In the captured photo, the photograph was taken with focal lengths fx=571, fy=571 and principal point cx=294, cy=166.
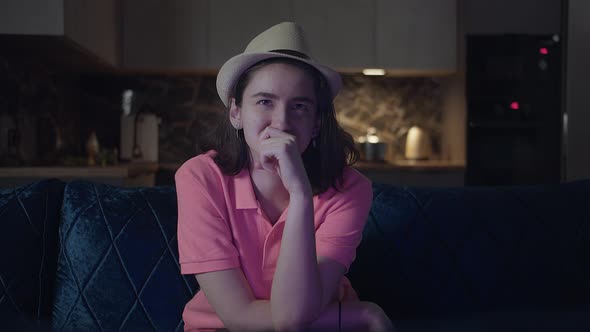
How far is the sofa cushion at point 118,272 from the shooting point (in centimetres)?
141

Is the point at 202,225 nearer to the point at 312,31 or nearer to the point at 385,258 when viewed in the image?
the point at 385,258

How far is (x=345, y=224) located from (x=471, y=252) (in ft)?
1.73

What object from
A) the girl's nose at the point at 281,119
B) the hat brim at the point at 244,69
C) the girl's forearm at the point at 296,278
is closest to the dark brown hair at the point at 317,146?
the hat brim at the point at 244,69

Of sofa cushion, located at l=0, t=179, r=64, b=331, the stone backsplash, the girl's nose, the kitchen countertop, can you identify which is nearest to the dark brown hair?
the girl's nose

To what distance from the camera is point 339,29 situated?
411cm

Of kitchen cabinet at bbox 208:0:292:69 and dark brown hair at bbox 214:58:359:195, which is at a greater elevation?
kitchen cabinet at bbox 208:0:292:69

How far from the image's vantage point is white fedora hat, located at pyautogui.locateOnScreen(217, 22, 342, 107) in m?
1.18

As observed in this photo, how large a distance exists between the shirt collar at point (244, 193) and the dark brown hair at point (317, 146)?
25 mm

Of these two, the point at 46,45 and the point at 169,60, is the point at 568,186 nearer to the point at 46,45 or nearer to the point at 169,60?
the point at 46,45

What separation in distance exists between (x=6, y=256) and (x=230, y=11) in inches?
117

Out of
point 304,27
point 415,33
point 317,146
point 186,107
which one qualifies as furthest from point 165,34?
point 317,146

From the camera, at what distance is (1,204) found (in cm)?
145

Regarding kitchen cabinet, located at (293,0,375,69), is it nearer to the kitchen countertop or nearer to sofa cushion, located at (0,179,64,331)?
the kitchen countertop

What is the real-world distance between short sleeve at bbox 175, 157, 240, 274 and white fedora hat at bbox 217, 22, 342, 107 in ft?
0.72
